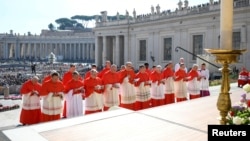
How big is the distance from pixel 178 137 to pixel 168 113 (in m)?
1.89

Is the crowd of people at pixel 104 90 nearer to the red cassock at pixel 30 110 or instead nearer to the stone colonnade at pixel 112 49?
the red cassock at pixel 30 110

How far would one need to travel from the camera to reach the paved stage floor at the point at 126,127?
522 centimetres

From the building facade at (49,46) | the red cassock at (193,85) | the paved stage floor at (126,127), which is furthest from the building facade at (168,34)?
the building facade at (49,46)

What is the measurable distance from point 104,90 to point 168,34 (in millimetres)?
32181

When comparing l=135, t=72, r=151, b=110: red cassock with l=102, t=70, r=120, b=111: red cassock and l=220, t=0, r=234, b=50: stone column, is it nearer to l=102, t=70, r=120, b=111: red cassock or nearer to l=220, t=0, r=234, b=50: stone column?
l=102, t=70, r=120, b=111: red cassock

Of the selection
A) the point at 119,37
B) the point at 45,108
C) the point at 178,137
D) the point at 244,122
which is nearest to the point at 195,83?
the point at 45,108

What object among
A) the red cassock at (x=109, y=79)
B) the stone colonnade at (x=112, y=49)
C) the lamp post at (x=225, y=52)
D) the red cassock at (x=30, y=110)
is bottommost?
the red cassock at (x=30, y=110)

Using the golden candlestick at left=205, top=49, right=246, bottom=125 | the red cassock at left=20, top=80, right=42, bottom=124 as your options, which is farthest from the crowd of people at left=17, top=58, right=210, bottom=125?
the golden candlestick at left=205, top=49, right=246, bottom=125

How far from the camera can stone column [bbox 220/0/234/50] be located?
3.92 m

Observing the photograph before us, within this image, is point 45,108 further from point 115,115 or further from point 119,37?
point 119,37

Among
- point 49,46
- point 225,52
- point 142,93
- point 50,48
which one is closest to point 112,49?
point 142,93

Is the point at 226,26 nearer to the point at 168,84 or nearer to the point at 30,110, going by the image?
the point at 30,110

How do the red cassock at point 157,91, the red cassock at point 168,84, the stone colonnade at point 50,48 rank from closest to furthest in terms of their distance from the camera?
the red cassock at point 157,91 → the red cassock at point 168,84 → the stone colonnade at point 50,48

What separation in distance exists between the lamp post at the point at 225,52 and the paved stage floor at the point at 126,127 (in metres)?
1.11
